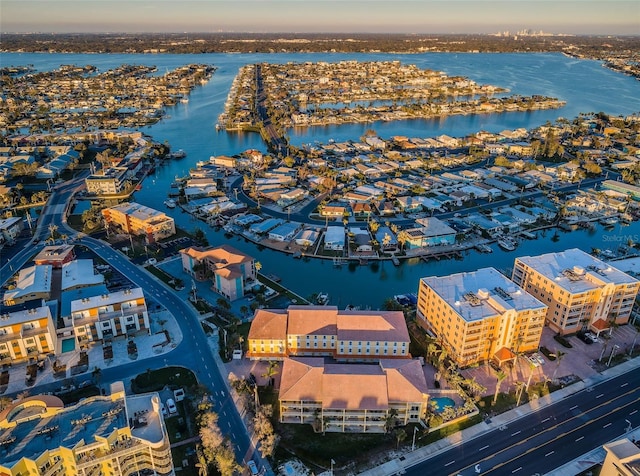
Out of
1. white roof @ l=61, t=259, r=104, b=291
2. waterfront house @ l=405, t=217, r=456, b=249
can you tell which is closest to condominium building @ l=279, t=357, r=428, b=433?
white roof @ l=61, t=259, r=104, b=291

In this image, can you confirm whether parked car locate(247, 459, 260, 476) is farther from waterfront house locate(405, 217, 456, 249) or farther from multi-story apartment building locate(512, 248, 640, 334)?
waterfront house locate(405, 217, 456, 249)

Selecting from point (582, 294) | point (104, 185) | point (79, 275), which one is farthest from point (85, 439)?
point (104, 185)

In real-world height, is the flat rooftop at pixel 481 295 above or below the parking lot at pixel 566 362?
above

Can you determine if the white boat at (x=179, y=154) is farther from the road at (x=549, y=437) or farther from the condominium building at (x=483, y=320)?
the road at (x=549, y=437)

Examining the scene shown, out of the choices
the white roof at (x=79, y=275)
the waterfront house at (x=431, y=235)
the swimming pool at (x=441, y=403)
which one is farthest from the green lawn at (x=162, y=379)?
the waterfront house at (x=431, y=235)

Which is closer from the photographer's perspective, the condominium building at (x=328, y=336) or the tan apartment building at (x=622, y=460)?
the tan apartment building at (x=622, y=460)

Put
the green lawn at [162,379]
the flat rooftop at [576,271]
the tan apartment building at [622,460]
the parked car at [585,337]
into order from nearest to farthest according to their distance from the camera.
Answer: the tan apartment building at [622,460]
the green lawn at [162,379]
the parked car at [585,337]
the flat rooftop at [576,271]
